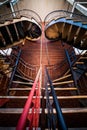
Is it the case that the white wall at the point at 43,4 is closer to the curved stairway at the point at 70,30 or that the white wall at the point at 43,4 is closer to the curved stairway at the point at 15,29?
the curved stairway at the point at 15,29

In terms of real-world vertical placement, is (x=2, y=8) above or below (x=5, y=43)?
above

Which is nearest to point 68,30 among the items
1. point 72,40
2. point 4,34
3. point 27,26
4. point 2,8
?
point 72,40

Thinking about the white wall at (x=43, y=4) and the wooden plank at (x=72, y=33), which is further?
the white wall at (x=43, y=4)

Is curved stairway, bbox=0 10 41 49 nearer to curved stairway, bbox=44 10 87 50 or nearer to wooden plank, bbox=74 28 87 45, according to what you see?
curved stairway, bbox=44 10 87 50

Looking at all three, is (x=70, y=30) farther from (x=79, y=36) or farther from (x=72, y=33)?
(x=79, y=36)

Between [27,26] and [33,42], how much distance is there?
2.36 meters

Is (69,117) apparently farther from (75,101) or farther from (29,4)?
(29,4)

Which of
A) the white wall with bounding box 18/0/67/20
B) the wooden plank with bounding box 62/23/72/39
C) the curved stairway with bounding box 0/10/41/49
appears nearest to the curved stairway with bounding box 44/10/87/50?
the wooden plank with bounding box 62/23/72/39

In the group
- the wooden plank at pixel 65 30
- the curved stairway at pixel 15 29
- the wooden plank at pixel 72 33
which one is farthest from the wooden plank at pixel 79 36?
the curved stairway at pixel 15 29

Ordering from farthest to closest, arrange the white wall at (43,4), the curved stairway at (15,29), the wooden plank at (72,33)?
the white wall at (43,4) < the wooden plank at (72,33) < the curved stairway at (15,29)

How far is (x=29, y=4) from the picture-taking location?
930cm

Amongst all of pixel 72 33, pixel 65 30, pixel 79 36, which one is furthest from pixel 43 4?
pixel 79 36

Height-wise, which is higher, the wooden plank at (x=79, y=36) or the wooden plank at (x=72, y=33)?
the wooden plank at (x=72, y=33)

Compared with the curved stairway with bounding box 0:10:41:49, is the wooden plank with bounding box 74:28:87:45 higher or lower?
lower
